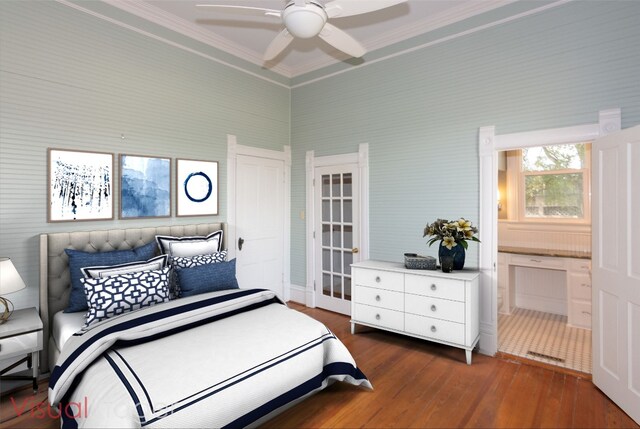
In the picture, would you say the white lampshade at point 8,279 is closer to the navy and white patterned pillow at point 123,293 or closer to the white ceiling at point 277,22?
the navy and white patterned pillow at point 123,293

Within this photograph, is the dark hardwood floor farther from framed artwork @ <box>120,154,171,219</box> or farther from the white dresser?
framed artwork @ <box>120,154,171,219</box>

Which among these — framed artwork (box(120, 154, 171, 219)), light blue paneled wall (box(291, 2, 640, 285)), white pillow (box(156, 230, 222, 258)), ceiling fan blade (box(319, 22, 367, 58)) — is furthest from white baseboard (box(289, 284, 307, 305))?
ceiling fan blade (box(319, 22, 367, 58))

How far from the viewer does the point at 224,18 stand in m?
3.60

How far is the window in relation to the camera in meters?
4.35

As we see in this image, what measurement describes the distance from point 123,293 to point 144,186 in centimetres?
134

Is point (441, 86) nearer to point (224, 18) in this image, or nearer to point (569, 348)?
point (224, 18)

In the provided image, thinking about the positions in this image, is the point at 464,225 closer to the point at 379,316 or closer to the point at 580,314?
the point at 379,316

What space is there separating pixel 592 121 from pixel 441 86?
1385 mm

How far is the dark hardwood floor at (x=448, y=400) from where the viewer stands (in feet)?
7.29

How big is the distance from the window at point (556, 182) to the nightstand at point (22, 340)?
554 centimetres

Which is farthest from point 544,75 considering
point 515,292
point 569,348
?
point 515,292

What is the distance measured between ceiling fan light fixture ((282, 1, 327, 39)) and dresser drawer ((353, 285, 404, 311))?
8.20ft

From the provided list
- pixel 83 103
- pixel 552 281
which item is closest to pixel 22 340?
pixel 83 103

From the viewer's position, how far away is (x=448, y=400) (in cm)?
247
